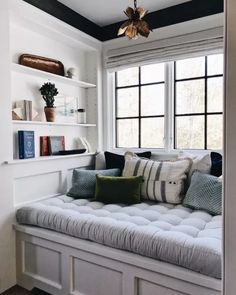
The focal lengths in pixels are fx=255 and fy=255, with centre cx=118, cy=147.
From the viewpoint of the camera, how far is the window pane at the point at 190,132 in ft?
8.85

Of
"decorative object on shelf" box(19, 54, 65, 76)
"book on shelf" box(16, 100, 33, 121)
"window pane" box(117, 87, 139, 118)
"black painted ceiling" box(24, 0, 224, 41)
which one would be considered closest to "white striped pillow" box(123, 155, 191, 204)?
"window pane" box(117, 87, 139, 118)

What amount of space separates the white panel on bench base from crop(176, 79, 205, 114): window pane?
5.68 ft

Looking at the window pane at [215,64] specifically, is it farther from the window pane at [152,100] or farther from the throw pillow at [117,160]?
the throw pillow at [117,160]

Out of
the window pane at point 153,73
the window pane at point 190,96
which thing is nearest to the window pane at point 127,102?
the window pane at point 153,73

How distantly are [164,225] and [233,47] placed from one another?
46.6 inches

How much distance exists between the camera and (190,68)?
2.73m

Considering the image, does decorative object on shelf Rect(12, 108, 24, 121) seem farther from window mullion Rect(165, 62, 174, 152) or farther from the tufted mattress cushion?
window mullion Rect(165, 62, 174, 152)

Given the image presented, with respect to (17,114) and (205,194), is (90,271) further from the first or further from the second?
(17,114)

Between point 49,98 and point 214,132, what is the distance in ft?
5.61

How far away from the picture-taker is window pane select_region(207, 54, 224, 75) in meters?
2.57

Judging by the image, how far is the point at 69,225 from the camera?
183cm

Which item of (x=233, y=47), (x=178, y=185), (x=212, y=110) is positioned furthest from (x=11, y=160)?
(x=212, y=110)

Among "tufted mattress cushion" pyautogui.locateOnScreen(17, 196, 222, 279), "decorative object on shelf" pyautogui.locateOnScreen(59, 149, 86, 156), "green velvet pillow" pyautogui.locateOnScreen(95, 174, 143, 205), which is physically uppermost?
"decorative object on shelf" pyautogui.locateOnScreen(59, 149, 86, 156)

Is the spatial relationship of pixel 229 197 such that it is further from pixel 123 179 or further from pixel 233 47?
pixel 123 179
